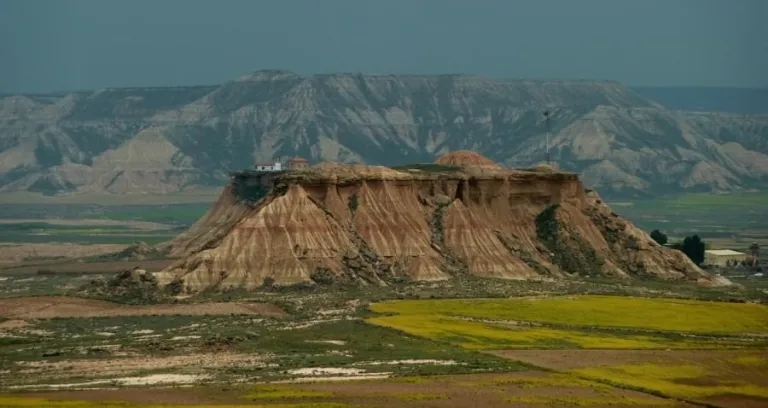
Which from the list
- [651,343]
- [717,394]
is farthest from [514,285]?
[717,394]

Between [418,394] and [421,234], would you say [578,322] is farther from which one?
[418,394]

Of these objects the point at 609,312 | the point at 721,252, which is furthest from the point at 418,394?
the point at 721,252

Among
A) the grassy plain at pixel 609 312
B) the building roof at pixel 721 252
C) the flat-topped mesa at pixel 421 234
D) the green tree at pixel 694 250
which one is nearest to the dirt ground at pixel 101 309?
the flat-topped mesa at pixel 421 234

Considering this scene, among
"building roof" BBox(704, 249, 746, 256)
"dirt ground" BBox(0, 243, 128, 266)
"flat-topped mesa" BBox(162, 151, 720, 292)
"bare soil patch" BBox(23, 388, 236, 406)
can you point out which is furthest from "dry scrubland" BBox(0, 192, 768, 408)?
"dirt ground" BBox(0, 243, 128, 266)

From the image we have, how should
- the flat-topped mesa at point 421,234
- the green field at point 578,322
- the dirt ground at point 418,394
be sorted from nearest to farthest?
1. the dirt ground at point 418,394
2. the green field at point 578,322
3. the flat-topped mesa at point 421,234

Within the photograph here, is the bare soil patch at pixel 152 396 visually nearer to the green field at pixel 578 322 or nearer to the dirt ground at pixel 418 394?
the dirt ground at pixel 418 394

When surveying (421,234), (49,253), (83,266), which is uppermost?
(421,234)
